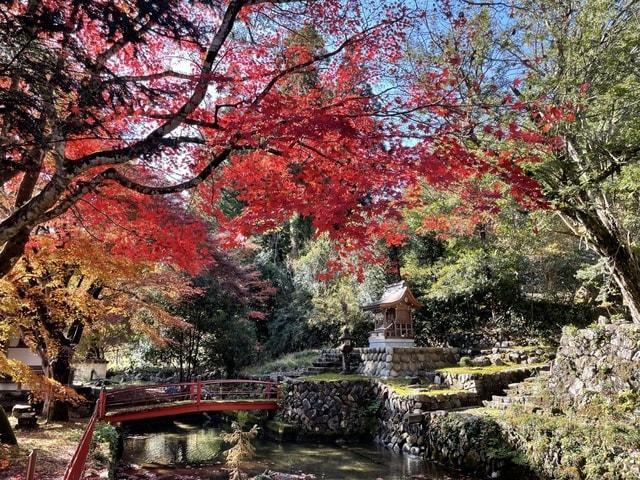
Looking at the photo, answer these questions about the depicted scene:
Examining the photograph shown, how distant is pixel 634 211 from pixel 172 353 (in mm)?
17252

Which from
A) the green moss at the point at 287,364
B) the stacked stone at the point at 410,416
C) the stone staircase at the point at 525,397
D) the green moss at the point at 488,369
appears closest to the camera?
the stone staircase at the point at 525,397

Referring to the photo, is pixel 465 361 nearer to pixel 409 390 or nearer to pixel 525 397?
pixel 409 390

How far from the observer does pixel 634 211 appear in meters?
11.5

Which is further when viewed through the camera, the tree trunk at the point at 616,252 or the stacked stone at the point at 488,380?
the stacked stone at the point at 488,380

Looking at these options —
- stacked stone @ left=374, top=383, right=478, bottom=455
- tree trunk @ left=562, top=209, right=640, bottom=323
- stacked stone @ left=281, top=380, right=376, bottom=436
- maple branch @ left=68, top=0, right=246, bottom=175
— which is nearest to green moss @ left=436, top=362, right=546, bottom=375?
stacked stone @ left=374, top=383, right=478, bottom=455

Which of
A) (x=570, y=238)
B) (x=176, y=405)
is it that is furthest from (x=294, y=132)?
(x=570, y=238)

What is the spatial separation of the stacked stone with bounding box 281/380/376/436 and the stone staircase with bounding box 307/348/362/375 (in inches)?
97.7

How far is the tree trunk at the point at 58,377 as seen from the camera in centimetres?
1115

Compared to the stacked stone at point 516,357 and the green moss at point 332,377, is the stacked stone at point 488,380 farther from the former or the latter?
the green moss at point 332,377

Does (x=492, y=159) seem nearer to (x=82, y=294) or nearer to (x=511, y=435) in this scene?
(x=511, y=435)

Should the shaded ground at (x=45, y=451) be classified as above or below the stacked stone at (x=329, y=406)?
above

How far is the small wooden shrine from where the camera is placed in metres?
16.3

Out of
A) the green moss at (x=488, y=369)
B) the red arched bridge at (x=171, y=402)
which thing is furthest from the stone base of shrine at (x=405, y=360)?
the red arched bridge at (x=171, y=402)

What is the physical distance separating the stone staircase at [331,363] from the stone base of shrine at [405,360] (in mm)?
628
